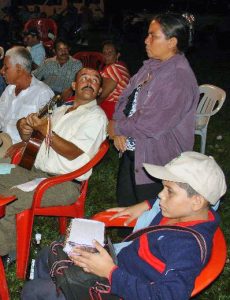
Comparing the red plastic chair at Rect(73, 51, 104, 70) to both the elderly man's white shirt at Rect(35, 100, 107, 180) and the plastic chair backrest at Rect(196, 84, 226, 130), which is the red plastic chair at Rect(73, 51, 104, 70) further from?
the elderly man's white shirt at Rect(35, 100, 107, 180)

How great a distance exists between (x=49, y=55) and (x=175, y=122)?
19.9 feet

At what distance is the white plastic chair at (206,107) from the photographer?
529 cm

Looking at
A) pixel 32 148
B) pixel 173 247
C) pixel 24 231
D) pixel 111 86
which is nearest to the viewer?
pixel 173 247

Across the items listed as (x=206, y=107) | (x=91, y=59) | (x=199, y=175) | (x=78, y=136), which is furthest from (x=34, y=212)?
(x=91, y=59)

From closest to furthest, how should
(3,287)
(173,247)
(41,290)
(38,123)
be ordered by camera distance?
(173,247) < (41,290) < (3,287) < (38,123)

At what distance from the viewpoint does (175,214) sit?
211 cm

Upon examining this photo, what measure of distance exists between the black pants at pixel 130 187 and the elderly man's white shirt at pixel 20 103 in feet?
3.75

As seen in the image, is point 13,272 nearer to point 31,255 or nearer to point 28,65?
point 31,255

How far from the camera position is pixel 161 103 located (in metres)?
2.93

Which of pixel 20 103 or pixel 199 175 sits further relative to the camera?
pixel 20 103

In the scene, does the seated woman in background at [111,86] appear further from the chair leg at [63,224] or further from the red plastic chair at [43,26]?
the red plastic chair at [43,26]

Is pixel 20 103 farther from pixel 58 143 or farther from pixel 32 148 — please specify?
pixel 58 143

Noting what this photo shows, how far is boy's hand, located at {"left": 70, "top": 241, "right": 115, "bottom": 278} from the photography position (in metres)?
1.98

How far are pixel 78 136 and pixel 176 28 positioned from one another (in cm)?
104
